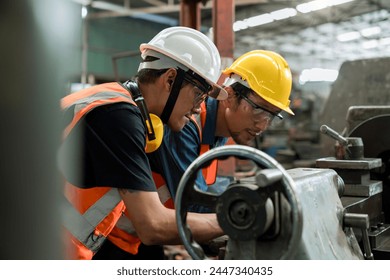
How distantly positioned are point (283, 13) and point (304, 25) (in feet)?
5.72

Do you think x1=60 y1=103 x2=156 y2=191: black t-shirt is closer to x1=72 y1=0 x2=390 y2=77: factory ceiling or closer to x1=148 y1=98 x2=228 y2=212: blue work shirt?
x1=148 y1=98 x2=228 y2=212: blue work shirt

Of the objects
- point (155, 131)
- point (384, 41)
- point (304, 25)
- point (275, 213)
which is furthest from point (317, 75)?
point (275, 213)

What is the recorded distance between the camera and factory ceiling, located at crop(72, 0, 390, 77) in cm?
1107

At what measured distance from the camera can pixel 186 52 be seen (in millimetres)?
1640

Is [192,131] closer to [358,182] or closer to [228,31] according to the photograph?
[358,182]

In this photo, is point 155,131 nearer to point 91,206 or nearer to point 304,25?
point 91,206

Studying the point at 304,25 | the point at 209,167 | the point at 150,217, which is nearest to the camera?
the point at 150,217

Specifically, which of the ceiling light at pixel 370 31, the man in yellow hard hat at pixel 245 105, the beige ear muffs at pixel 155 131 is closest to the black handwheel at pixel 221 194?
the beige ear muffs at pixel 155 131

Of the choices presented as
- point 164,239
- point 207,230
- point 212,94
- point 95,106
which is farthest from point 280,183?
point 212,94

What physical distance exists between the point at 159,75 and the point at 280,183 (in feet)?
2.70

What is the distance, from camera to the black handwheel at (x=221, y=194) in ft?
2.85

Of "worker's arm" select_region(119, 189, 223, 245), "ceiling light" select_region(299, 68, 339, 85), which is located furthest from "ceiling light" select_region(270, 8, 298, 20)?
"worker's arm" select_region(119, 189, 223, 245)

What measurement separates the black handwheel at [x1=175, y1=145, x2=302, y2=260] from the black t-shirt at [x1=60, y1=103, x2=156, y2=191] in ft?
1.18

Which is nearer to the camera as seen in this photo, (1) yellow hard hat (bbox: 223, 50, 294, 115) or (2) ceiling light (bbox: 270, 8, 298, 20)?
Result: (1) yellow hard hat (bbox: 223, 50, 294, 115)
